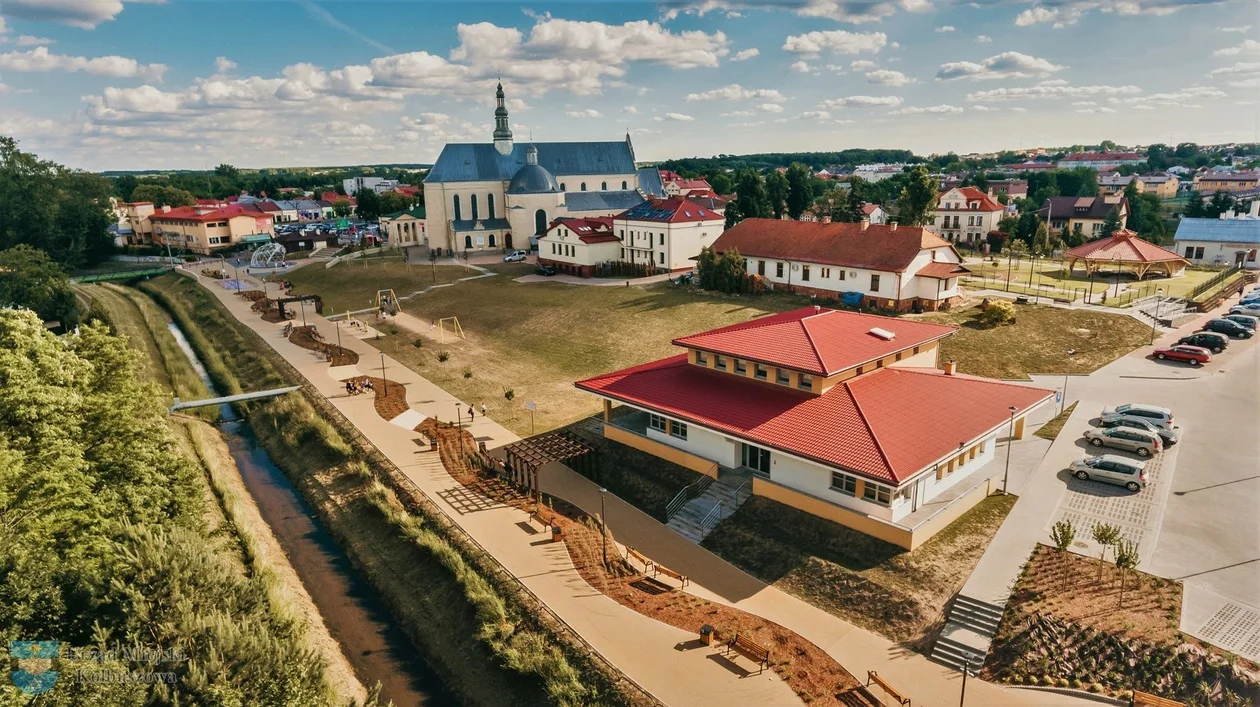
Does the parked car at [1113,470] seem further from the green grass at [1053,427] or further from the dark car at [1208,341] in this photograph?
the dark car at [1208,341]

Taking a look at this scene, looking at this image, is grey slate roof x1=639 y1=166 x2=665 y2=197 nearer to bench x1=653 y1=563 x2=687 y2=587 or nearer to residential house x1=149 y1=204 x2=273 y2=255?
residential house x1=149 y1=204 x2=273 y2=255

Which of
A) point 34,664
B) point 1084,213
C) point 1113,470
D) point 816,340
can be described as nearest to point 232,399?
point 34,664

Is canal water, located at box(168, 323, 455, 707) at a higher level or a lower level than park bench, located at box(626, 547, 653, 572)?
lower

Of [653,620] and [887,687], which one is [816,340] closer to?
[653,620]

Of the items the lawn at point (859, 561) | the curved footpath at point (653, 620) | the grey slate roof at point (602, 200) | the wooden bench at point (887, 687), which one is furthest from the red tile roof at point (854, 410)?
the grey slate roof at point (602, 200)

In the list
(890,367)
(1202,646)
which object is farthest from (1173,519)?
(890,367)

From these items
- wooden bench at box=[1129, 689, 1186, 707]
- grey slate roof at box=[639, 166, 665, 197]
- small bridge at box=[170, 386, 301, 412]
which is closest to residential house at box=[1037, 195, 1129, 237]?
grey slate roof at box=[639, 166, 665, 197]
